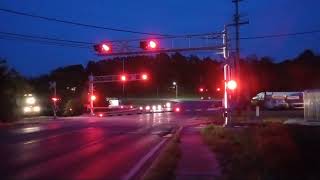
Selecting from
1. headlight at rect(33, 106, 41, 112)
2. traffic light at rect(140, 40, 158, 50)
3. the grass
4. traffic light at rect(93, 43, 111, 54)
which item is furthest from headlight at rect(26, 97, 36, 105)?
the grass

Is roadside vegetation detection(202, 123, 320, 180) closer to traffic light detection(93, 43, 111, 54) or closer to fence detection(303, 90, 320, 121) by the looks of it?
fence detection(303, 90, 320, 121)

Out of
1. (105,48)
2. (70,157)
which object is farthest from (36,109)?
(70,157)

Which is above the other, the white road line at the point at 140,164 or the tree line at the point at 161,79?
the tree line at the point at 161,79

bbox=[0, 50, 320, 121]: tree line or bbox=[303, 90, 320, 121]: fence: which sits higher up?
bbox=[0, 50, 320, 121]: tree line

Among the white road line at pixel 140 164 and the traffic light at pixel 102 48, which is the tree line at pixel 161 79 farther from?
the white road line at pixel 140 164

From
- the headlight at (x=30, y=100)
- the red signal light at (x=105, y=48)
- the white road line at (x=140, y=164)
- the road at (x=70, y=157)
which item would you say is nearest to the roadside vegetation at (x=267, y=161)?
the white road line at (x=140, y=164)

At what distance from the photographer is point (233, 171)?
566 inches

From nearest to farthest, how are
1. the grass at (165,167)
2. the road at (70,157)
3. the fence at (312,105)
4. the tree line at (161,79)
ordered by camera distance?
the grass at (165,167), the road at (70,157), the fence at (312,105), the tree line at (161,79)

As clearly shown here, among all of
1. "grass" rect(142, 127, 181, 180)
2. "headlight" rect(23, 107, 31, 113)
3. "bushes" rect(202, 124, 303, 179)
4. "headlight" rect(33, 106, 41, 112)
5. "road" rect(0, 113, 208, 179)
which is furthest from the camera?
"headlight" rect(33, 106, 41, 112)

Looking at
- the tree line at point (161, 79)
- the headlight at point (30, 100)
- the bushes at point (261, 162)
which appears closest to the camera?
the bushes at point (261, 162)

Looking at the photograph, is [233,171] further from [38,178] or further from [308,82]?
[308,82]

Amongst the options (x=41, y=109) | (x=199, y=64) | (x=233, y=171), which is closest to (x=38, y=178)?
(x=233, y=171)

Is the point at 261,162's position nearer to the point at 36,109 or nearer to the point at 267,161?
the point at 267,161

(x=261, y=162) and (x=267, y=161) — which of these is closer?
(x=261, y=162)
